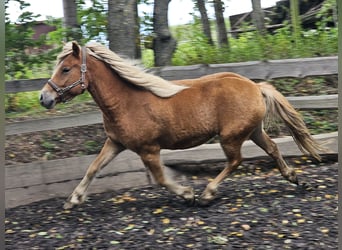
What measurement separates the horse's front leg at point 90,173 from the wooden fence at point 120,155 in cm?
55

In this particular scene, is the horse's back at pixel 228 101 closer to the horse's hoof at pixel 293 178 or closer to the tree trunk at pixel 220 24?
the horse's hoof at pixel 293 178

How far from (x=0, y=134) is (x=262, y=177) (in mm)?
4003

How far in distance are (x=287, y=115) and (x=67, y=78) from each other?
7.08ft

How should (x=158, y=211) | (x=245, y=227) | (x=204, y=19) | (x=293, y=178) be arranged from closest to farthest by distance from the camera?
(x=245, y=227) < (x=158, y=211) < (x=293, y=178) < (x=204, y=19)

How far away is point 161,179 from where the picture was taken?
4.70 meters

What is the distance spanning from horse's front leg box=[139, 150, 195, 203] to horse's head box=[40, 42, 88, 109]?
855 millimetres

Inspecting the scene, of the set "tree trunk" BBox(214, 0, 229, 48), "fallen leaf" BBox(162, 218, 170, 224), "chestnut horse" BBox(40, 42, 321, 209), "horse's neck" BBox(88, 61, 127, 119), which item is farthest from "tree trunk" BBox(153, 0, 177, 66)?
"fallen leaf" BBox(162, 218, 170, 224)

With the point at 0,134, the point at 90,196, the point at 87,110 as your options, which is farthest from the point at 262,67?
the point at 0,134

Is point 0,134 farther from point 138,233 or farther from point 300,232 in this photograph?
point 300,232

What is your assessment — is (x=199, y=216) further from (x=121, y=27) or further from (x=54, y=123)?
(x=121, y=27)

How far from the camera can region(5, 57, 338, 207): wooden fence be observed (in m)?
5.30

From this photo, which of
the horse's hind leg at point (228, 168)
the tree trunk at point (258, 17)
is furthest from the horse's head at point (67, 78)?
the tree trunk at point (258, 17)

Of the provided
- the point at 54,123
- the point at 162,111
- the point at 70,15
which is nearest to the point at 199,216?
the point at 162,111

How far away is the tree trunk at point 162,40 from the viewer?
6.91m
